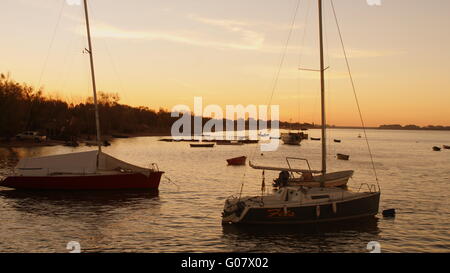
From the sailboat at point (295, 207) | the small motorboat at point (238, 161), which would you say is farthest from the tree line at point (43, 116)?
the sailboat at point (295, 207)

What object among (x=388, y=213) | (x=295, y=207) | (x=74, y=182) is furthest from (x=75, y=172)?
(x=388, y=213)

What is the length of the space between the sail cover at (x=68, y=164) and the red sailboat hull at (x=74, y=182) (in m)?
0.55

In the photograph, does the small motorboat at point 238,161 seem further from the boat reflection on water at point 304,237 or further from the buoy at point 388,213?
the boat reflection on water at point 304,237

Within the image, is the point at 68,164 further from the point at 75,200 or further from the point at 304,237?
the point at 304,237

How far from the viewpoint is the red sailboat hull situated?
124 ft

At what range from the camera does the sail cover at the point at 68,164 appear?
3769 cm

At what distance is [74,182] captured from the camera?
125ft

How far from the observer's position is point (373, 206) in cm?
2928

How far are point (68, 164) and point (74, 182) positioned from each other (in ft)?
5.81

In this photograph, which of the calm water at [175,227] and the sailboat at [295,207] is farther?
the sailboat at [295,207]

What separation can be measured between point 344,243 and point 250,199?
21.2 feet
